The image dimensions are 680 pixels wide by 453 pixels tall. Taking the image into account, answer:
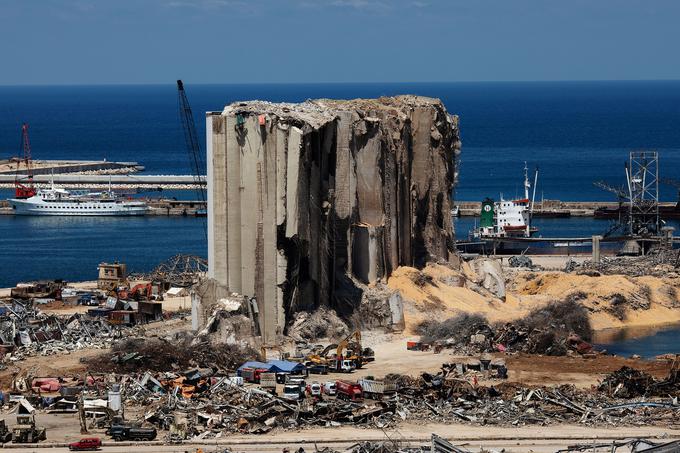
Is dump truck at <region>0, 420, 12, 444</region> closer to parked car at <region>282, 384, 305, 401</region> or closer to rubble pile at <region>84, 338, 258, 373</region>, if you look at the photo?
rubble pile at <region>84, 338, 258, 373</region>

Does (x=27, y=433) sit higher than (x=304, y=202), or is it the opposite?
(x=304, y=202)

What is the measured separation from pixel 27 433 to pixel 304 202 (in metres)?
17.6

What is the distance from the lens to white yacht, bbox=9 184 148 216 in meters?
132

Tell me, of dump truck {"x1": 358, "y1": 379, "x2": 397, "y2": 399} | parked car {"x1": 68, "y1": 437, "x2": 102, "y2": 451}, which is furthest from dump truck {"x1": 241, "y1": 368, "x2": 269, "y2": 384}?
parked car {"x1": 68, "y1": 437, "x2": 102, "y2": 451}

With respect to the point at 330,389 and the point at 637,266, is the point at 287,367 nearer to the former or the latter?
the point at 330,389

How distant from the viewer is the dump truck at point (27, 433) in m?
46.4

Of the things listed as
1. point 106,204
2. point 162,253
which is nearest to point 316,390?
point 162,253

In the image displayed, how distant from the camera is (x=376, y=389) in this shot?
51.8 meters

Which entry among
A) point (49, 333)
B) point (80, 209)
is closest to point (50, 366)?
point (49, 333)

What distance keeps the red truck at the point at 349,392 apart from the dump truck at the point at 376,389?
202 mm

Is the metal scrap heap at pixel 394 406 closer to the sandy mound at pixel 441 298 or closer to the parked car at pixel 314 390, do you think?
the parked car at pixel 314 390

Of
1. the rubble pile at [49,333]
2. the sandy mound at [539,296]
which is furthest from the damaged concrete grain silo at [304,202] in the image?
the rubble pile at [49,333]

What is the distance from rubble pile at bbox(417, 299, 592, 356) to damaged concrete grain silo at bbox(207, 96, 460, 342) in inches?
158

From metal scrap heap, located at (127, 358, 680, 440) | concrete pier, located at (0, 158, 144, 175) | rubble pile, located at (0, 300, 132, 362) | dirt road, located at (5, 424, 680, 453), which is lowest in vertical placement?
dirt road, located at (5, 424, 680, 453)
